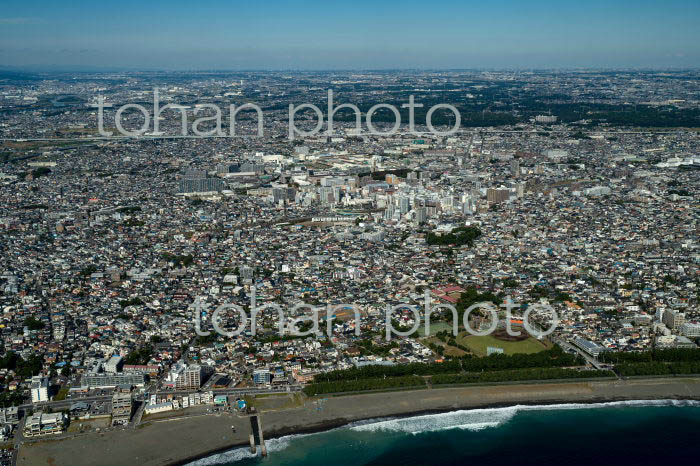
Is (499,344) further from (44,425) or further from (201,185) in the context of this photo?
(201,185)

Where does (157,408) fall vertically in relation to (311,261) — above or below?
below

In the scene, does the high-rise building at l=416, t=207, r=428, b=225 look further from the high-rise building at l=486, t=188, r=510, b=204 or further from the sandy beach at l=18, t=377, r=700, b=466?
the sandy beach at l=18, t=377, r=700, b=466

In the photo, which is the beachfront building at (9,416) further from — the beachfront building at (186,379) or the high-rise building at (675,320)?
the high-rise building at (675,320)

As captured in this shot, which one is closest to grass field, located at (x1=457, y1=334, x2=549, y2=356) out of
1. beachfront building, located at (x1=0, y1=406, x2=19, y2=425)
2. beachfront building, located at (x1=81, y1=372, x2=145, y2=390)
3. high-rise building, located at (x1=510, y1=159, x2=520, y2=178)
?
beachfront building, located at (x1=81, y1=372, x2=145, y2=390)

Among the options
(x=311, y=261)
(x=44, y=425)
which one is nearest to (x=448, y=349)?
(x=311, y=261)

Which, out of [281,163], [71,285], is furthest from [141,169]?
[71,285]

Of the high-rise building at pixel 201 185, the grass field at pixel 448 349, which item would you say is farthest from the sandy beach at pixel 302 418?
the high-rise building at pixel 201 185
